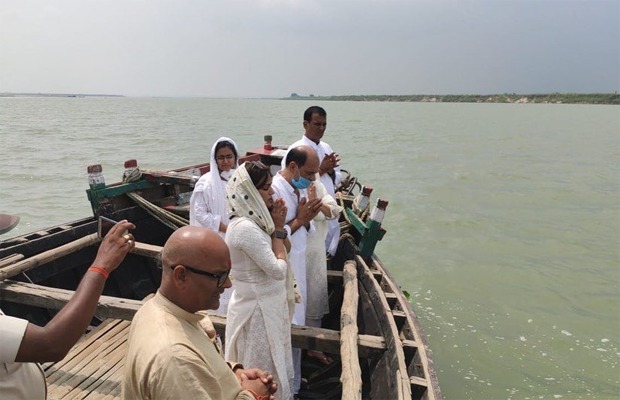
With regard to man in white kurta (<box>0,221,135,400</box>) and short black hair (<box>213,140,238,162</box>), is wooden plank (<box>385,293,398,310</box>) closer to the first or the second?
short black hair (<box>213,140,238,162</box>)

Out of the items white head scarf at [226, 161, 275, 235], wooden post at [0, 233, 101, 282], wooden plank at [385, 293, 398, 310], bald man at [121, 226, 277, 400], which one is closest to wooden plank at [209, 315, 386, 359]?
wooden plank at [385, 293, 398, 310]

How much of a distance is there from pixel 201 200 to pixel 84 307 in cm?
235

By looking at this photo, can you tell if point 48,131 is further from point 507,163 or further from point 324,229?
point 324,229

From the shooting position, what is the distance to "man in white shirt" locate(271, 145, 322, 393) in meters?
2.89

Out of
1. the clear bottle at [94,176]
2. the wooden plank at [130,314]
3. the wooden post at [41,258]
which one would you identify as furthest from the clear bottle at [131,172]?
the wooden plank at [130,314]

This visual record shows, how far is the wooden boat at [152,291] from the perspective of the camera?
2746 mm

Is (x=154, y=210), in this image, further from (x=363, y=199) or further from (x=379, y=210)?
(x=379, y=210)

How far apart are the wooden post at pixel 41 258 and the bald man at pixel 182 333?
2.76 meters

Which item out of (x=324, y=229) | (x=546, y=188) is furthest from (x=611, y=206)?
(x=324, y=229)

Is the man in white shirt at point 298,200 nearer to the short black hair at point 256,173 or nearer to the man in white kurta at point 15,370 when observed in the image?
the short black hair at point 256,173

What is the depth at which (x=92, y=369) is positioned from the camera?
306 cm

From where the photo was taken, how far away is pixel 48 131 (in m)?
28.7

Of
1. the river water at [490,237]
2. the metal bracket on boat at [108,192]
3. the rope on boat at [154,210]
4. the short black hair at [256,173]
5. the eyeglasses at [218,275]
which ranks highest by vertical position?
the short black hair at [256,173]

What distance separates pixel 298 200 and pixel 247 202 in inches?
34.6
